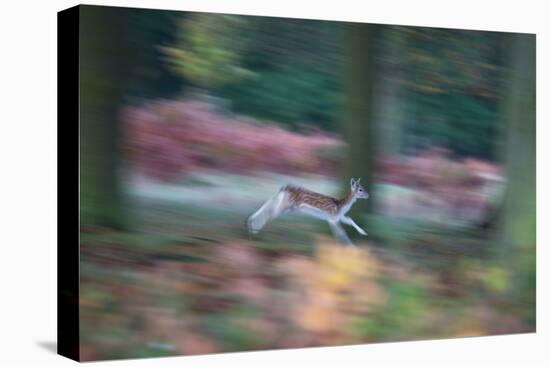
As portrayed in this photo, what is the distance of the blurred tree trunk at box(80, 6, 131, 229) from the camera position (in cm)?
1109

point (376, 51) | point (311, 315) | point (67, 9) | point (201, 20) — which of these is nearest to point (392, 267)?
point (311, 315)

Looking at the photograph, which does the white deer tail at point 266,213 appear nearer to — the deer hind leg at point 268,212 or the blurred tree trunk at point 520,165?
the deer hind leg at point 268,212

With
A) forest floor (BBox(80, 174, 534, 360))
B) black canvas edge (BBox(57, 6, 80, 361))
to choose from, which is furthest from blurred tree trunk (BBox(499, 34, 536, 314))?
black canvas edge (BBox(57, 6, 80, 361))

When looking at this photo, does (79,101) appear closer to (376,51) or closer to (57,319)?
(57,319)

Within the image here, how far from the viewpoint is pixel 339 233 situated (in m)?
12.2

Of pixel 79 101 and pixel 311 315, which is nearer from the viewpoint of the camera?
pixel 79 101

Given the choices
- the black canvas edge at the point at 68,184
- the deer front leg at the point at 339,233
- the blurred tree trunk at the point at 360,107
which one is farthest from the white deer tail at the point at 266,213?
the black canvas edge at the point at 68,184

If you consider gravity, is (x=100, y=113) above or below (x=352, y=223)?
below

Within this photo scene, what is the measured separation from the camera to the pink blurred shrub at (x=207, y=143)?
1132 centimetres

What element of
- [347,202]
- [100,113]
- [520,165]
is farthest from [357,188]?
[100,113]

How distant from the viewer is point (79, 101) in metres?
11.1

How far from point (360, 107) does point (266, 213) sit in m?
1.35

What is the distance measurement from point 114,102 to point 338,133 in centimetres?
215

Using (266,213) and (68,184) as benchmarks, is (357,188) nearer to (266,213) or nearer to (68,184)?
(266,213)
